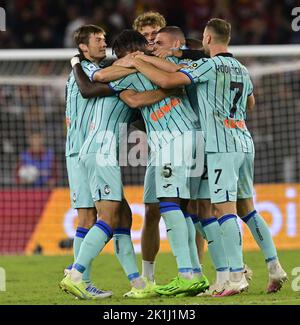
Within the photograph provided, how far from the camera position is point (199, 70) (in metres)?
8.05

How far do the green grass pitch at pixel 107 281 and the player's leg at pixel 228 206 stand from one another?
0.19 m

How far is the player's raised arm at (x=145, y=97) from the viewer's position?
26.4ft

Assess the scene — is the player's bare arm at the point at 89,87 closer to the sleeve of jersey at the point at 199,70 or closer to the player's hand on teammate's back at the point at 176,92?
the player's hand on teammate's back at the point at 176,92

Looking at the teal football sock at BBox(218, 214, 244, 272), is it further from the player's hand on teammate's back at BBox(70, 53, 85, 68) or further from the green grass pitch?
the player's hand on teammate's back at BBox(70, 53, 85, 68)

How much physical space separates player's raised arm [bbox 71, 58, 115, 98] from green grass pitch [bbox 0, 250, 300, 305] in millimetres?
1713

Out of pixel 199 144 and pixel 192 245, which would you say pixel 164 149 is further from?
pixel 192 245

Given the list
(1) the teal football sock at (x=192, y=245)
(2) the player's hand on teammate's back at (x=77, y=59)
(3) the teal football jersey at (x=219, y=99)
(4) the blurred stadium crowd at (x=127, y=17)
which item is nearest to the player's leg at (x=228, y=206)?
(3) the teal football jersey at (x=219, y=99)

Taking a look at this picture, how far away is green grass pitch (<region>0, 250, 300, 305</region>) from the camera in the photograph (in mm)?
7707

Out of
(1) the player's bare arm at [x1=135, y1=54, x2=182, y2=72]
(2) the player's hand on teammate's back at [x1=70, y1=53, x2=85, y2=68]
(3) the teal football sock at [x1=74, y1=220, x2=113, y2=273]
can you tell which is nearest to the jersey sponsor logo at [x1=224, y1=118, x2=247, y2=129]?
(1) the player's bare arm at [x1=135, y1=54, x2=182, y2=72]

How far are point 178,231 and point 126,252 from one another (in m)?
0.50

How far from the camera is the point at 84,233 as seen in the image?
28.0 feet

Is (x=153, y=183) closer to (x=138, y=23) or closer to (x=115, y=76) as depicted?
(x=115, y=76)
